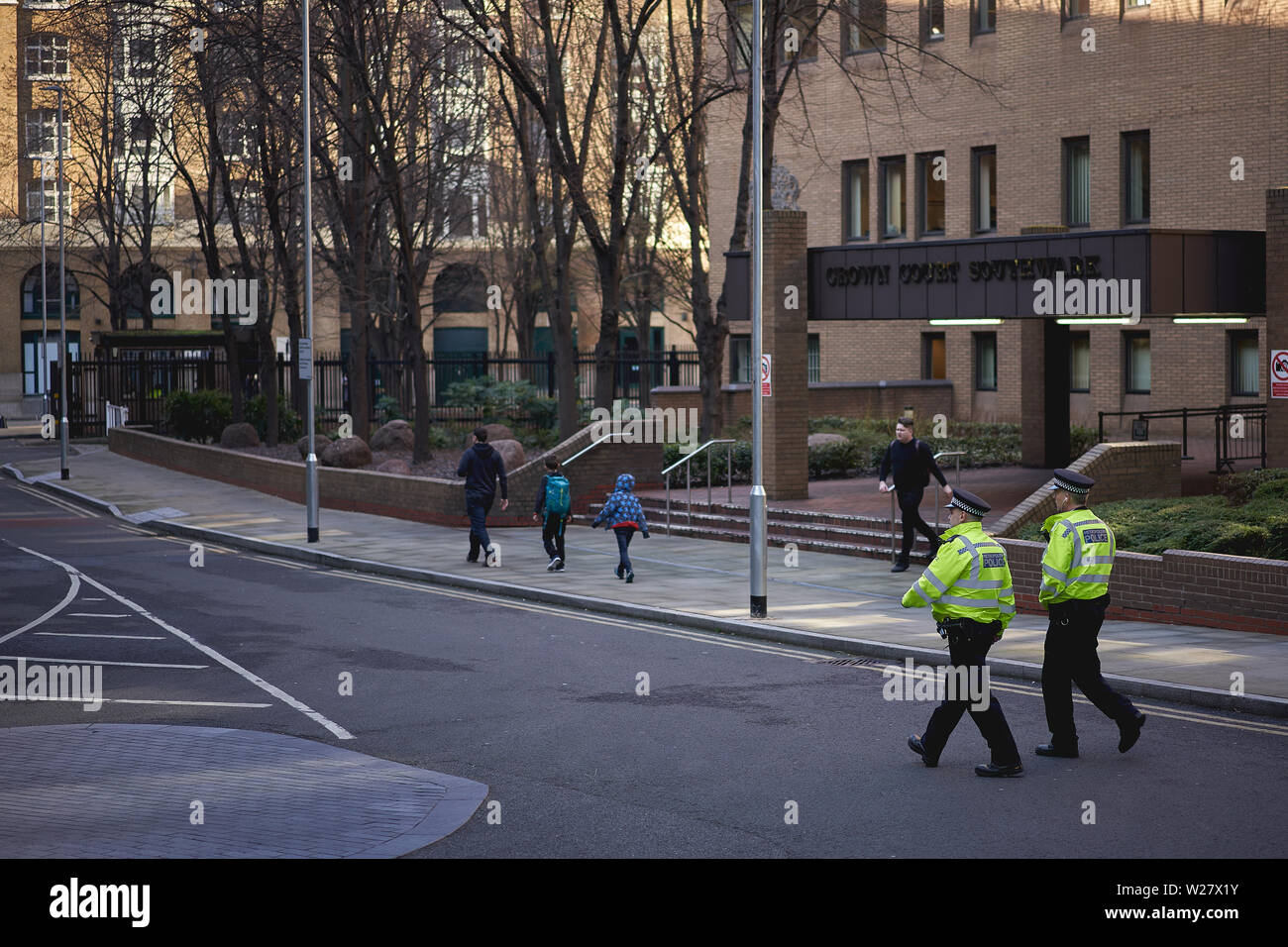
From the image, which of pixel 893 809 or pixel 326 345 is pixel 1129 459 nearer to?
pixel 893 809

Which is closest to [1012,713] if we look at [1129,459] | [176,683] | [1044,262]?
[176,683]

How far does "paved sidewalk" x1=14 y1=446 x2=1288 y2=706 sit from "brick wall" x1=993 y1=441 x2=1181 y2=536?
282 centimetres

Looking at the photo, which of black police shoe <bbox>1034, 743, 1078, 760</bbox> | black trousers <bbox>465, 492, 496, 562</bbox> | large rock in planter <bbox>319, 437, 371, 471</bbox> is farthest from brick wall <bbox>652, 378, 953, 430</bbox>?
black police shoe <bbox>1034, 743, 1078, 760</bbox>

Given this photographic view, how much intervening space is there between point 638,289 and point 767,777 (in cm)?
4974

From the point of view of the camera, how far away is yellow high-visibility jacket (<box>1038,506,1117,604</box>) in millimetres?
10203

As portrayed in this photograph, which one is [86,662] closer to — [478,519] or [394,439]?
[478,519]

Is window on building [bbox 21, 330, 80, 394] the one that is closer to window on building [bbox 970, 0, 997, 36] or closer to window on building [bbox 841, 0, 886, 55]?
window on building [bbox 841, 0, 886, 55]

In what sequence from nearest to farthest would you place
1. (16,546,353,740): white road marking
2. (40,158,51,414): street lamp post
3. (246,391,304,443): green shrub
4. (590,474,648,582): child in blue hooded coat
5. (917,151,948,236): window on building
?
(16,546,353,740): white road marking → (590,474,648,582): child in blue hooded coat → (917,151,948,236): window on building → (246,391,304,443): green shrub → (40,158,51,414): street lamp post

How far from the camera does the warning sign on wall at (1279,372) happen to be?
19.6m

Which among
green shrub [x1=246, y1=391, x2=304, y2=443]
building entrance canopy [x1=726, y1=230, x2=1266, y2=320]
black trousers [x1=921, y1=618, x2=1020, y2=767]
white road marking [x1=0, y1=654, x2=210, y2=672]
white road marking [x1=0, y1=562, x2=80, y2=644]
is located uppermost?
building entrance canopy [x1=726, y1=230, x2=1266, y2=320]

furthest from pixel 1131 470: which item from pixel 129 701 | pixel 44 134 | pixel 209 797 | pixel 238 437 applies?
pixel 44 134

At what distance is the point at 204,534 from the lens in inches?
1022

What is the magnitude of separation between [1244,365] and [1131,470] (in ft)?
44.7

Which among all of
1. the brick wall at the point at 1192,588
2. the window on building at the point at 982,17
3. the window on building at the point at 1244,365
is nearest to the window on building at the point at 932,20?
the window on building at the point at 982,17
